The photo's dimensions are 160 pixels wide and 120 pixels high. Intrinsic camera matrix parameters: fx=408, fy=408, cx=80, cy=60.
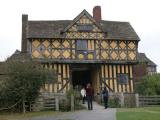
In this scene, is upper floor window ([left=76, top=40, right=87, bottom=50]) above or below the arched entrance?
above

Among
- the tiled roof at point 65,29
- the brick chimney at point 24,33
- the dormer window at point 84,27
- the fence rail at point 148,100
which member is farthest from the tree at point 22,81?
the brick chimney at point 24,33

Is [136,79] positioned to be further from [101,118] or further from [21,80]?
[101,118]

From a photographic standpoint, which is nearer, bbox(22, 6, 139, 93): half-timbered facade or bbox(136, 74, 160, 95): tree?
bbox(136, 74, 160, 95): tree

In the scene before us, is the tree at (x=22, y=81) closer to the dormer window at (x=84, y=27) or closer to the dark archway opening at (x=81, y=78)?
the dormer window at (x=84, y=27)

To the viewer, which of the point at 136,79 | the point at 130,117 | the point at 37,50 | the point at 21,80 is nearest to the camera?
the point at 130,117

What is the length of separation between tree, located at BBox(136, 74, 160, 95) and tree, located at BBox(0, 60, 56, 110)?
10.7m

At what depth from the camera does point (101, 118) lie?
22828 millimetres

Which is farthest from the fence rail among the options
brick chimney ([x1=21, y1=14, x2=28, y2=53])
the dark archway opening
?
brick chimney ([x1=21, y1=14, x2=28, y2=53])

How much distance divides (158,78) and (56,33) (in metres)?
10.2

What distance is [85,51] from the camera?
37.7 m

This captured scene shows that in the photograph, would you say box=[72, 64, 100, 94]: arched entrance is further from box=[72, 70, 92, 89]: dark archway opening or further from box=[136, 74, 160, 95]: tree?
box=[136, 74, 160, 95]: tree

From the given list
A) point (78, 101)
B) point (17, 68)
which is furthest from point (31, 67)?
point (78, 101)

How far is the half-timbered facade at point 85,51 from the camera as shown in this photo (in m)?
36.8

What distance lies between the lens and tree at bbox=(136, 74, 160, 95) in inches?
1417
